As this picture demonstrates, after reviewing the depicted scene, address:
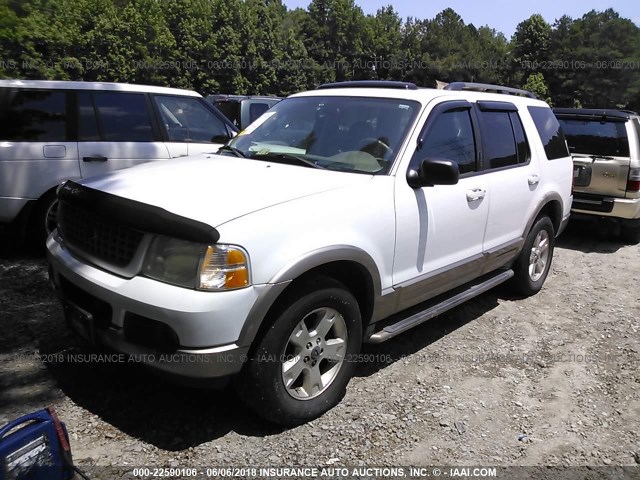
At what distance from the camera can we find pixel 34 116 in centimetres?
551

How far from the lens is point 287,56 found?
53.2 metres

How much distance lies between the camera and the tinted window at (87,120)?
5.76m

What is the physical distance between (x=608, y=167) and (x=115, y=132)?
6389mm

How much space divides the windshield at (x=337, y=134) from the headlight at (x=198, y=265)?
3.98ft

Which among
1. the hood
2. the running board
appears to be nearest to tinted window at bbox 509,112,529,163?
the running board

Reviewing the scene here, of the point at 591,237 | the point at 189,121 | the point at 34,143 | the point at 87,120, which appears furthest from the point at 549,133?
the point at 34,143

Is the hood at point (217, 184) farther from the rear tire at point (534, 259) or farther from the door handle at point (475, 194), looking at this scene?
the rear tire at point (534, 259)

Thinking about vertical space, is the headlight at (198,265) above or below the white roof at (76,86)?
below

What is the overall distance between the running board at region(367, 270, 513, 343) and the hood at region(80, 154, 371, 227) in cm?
99

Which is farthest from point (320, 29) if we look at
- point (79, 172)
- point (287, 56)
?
point (79, 172)

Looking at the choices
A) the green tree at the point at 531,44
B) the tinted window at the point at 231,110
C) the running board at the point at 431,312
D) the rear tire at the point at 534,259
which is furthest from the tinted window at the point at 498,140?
the green tree at the point at 531,44

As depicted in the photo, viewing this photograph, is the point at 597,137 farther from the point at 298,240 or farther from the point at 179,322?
the point at 179,322

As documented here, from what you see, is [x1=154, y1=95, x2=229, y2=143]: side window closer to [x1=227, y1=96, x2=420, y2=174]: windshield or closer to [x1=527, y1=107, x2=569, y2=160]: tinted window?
[x1=227, y1=96, x2=420, y2=174]: windshield

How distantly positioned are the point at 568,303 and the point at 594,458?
2.68 meters
